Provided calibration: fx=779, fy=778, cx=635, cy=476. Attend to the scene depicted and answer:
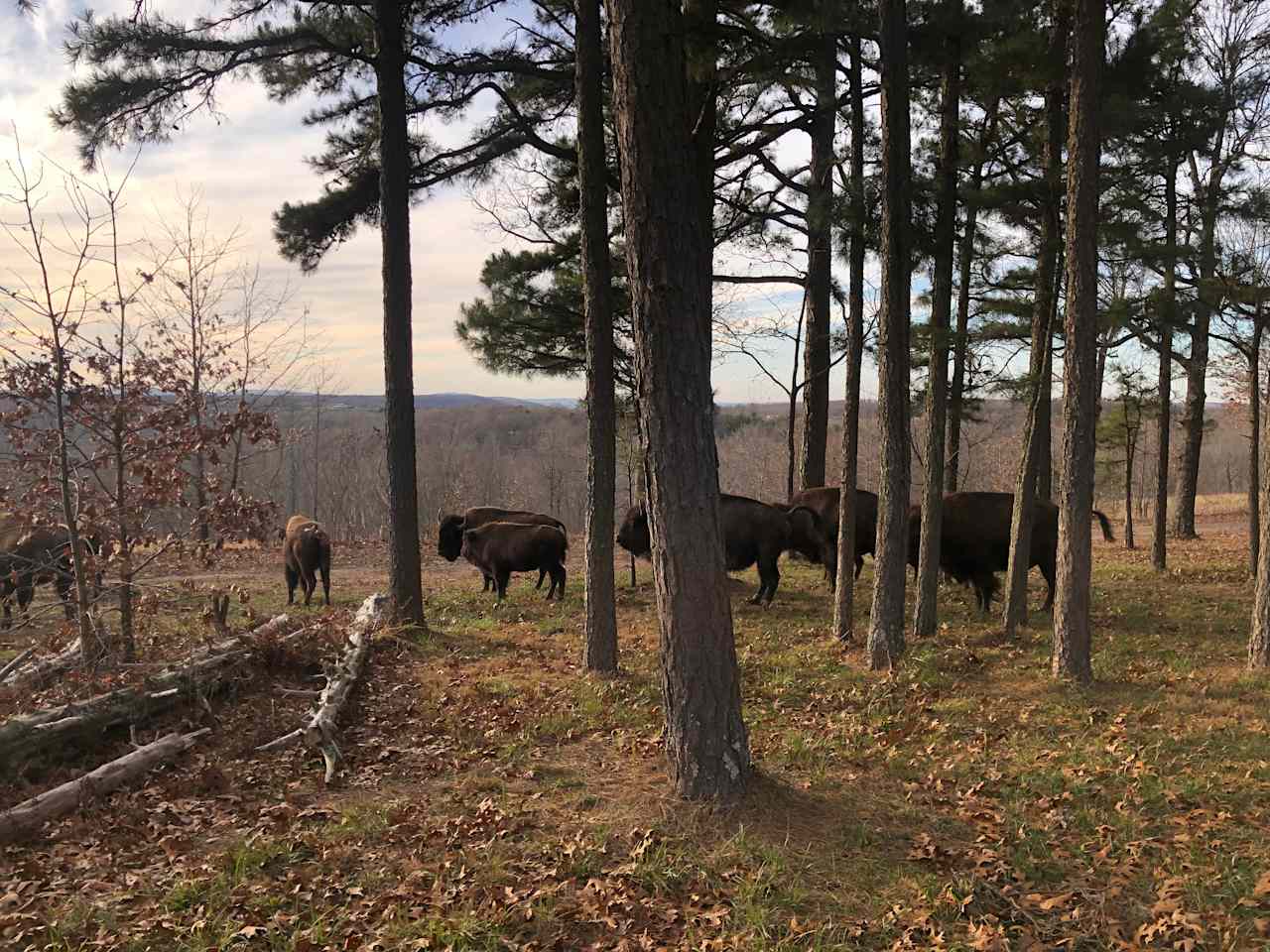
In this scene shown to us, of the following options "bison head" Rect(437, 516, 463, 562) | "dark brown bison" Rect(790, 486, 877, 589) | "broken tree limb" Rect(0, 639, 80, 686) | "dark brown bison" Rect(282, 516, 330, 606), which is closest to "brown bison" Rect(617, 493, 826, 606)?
"dark brown bison" Rect(790, 486, 877, 589)

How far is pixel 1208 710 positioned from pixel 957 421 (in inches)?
388

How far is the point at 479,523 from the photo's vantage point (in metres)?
16.9

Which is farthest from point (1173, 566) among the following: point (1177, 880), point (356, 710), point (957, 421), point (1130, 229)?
point (356, 710)

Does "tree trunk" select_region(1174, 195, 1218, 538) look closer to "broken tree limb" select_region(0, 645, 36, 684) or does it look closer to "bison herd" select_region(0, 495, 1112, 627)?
"bison herd" select_region(0, 495, 1112, 627)

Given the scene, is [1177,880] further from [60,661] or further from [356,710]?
[60,661]

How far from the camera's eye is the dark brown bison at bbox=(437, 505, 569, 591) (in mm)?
15984

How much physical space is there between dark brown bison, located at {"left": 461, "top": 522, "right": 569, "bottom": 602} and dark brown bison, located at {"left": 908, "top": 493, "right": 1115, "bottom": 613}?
6.24 metres

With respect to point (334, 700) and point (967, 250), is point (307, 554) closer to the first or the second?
point (334, 700)

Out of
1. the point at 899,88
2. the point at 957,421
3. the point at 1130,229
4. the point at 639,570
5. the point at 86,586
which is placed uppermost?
the point at 899,88

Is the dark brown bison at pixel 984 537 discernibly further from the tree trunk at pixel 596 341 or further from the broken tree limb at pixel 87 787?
the broken tree limb at pixel 87 787

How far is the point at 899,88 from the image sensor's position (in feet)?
26.7

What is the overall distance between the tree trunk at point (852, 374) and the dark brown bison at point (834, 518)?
12.1 feet

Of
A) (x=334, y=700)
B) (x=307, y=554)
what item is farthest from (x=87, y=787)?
(x=307, y=554)

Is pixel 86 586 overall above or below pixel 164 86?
below
